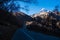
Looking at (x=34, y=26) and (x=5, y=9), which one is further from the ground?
(x=34, y=26)

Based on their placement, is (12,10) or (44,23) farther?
(44,23)

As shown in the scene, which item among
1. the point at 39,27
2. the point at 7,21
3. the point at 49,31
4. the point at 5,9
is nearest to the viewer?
the point at 5,9

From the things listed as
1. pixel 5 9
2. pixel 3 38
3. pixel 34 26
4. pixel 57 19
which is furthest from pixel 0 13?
pixel 57 19

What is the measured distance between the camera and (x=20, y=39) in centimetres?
1727

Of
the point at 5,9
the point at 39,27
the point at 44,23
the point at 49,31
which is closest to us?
the point at 5,9

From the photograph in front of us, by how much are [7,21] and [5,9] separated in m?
5.80

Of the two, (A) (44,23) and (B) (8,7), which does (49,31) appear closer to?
(A) (44,23)

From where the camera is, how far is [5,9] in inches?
836

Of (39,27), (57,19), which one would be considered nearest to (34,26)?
(39,27)

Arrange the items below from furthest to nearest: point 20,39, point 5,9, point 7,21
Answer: point 7,21 < point 5,9 < point 20,39

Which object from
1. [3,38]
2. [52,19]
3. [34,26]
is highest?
[52,19]

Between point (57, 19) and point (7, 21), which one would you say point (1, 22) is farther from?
point (57, 19)

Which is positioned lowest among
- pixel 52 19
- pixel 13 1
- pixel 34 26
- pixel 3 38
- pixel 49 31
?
pixel 3 38

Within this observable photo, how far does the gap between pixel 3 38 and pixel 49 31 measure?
52.0ft
